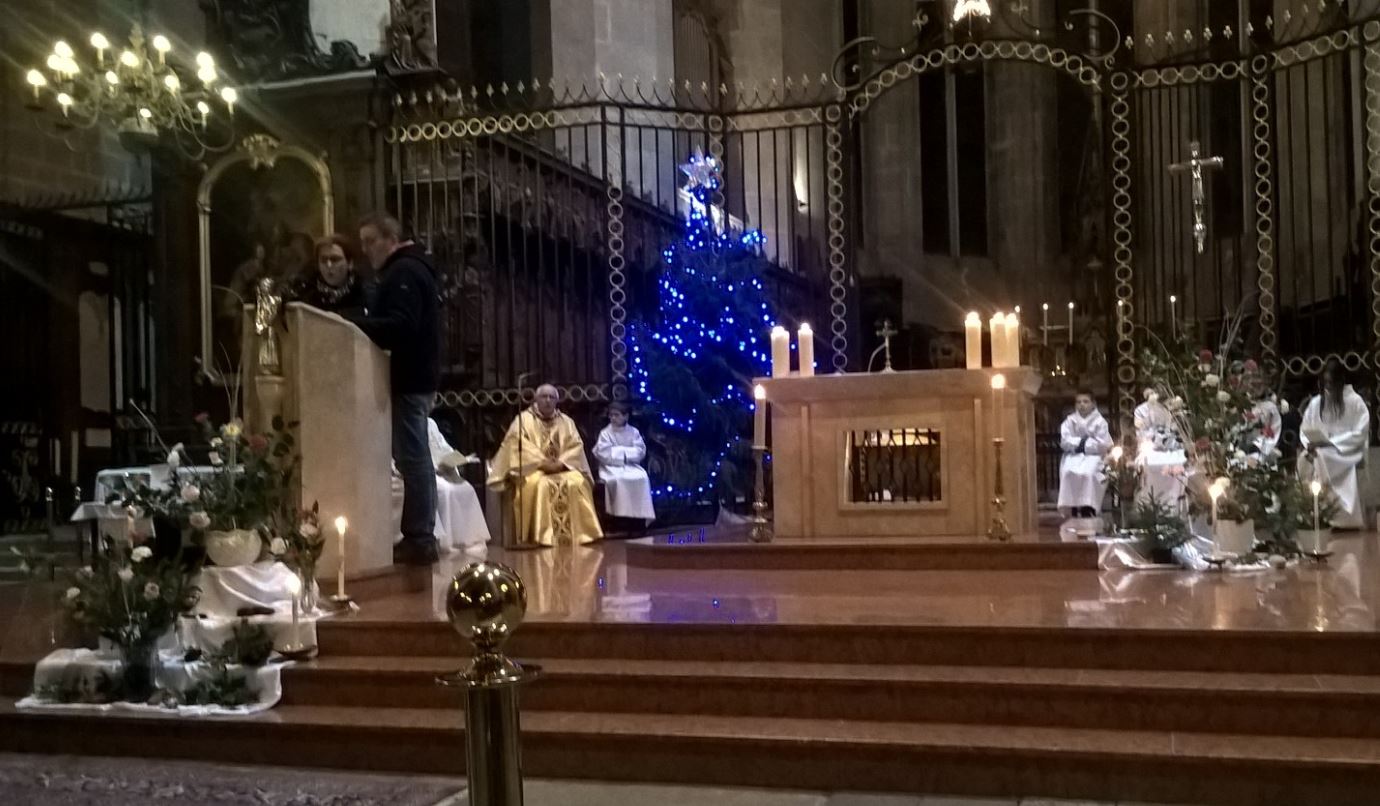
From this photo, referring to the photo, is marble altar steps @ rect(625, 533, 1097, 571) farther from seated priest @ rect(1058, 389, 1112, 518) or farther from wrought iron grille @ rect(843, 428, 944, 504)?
seated priest @ rect(1058, 389, 1112, 518)

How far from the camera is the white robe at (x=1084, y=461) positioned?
10.6m

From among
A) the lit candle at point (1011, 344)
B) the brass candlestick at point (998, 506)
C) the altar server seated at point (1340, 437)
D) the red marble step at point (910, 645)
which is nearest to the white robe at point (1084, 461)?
the altar server seated at point (1340, 437)

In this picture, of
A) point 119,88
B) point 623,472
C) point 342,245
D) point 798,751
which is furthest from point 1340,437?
point 119,88

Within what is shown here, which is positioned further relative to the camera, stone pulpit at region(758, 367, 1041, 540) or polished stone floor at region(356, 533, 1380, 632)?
stone pulpit at region(758, 367, 1041, 540)

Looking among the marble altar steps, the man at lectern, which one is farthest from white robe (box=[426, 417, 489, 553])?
the marble altar steps

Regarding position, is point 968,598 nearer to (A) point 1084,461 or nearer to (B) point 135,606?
(B) point 135,606

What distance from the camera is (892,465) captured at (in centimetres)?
779

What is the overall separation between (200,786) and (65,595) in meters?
1.50

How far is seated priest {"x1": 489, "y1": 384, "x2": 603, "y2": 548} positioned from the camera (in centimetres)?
954

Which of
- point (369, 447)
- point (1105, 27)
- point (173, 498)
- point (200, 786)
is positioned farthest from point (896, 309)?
point (200, 786)

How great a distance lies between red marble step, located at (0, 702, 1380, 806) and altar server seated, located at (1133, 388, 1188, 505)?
3541 millimetres

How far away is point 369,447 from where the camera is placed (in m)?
6.55

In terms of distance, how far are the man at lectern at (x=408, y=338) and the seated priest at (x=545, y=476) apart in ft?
7.26

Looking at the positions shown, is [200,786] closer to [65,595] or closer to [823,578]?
[65,595]
